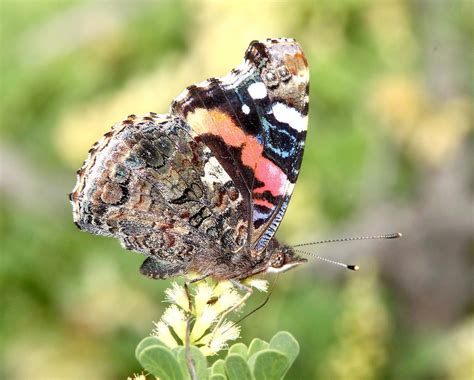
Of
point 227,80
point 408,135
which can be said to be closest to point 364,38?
point 408,135

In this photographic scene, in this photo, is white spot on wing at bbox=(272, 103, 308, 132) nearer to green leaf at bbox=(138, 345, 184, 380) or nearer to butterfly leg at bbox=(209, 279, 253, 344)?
butterfly leg at bbox=(209, 279, 253, 344)

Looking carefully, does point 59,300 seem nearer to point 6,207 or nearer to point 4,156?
point 6,207

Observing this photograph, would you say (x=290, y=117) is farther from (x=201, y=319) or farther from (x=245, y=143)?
(x=201, y=319)

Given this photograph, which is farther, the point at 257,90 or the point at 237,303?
the point at 257,90

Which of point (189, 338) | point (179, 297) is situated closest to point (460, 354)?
point (179, 297)

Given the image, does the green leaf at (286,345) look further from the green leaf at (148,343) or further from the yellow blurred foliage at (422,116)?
the yellow blurred foliage at (422,116)

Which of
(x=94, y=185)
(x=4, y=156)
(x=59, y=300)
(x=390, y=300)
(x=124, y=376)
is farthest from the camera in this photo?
(x=4, y=156)
